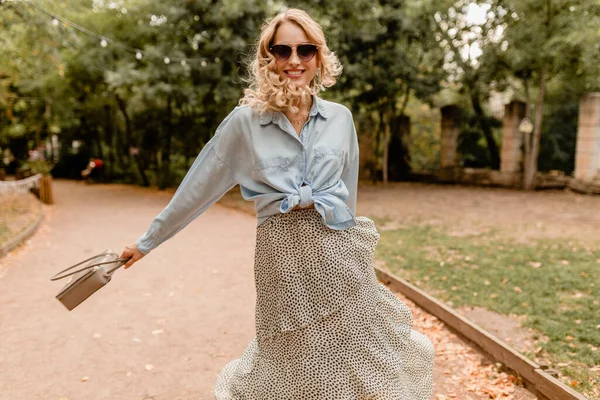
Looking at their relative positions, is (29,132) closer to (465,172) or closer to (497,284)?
(465,172)

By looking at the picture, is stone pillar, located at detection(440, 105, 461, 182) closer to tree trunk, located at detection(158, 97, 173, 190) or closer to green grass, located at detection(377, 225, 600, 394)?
green grass, located at detection(377, 225, 600, 394)

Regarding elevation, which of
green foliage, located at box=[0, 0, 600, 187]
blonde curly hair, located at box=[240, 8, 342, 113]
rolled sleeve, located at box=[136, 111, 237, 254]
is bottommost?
rolled sleeve, located at box=[136, 111, 237, 254]

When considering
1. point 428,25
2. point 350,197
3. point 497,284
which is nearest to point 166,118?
point 428,25

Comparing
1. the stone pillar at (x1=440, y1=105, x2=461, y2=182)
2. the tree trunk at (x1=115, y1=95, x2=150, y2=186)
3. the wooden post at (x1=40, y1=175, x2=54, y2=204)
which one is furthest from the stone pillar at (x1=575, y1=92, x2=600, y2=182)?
the tree trunk at (x1=115, y1=95, x2=150, y2=186)

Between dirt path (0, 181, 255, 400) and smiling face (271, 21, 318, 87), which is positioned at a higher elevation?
smiling face (271, 21, 318, 87)

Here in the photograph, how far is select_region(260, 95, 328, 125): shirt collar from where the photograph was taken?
2412 mm

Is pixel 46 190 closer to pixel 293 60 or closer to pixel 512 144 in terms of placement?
pixel 512 144

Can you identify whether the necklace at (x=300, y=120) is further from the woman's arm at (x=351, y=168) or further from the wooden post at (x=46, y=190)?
the wooden post at (x=46, y=190)

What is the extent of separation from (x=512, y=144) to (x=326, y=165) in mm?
16274

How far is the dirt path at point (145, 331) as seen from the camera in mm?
4137

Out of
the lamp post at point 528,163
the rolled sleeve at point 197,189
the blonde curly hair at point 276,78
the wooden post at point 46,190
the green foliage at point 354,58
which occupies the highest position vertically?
the green foliage at point 354,58

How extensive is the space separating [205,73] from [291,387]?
47.1 feet

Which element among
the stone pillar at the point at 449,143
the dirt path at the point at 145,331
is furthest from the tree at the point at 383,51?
the dirt path at the point at 145,331

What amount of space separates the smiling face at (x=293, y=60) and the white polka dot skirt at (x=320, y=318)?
631 millimetres
